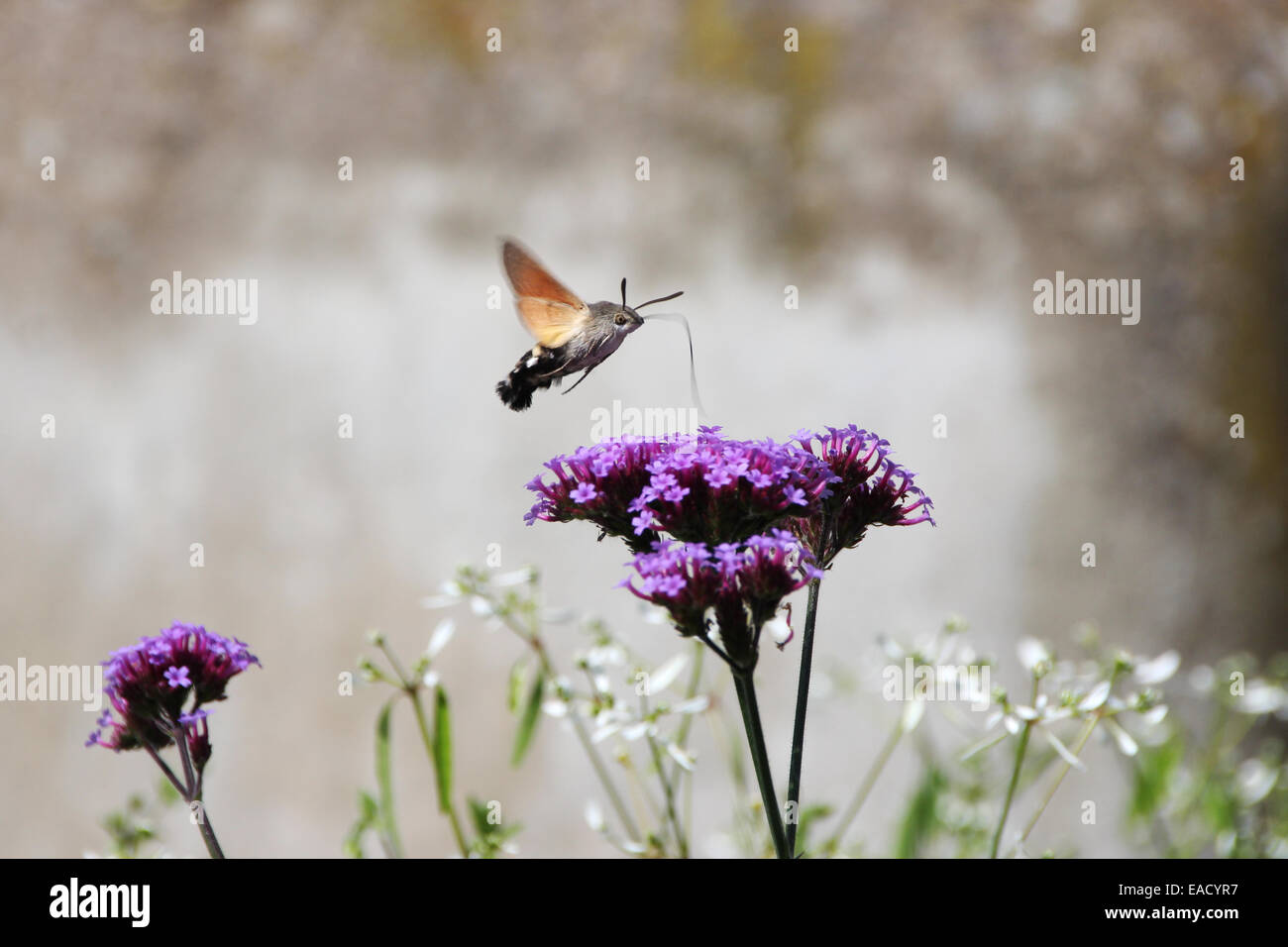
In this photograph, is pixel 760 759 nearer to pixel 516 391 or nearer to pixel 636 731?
pixel 636 731

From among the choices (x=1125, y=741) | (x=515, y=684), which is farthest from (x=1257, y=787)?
(x=515, y=684)

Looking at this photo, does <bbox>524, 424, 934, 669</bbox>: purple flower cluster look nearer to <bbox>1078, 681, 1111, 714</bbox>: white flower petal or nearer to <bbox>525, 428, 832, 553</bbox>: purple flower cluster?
<bbox>525, 428, 832, 553</bbox>: purple flower cluster

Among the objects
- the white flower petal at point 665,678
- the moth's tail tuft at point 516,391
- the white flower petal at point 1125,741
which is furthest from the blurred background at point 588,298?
the white flower petal at point 1125,741
